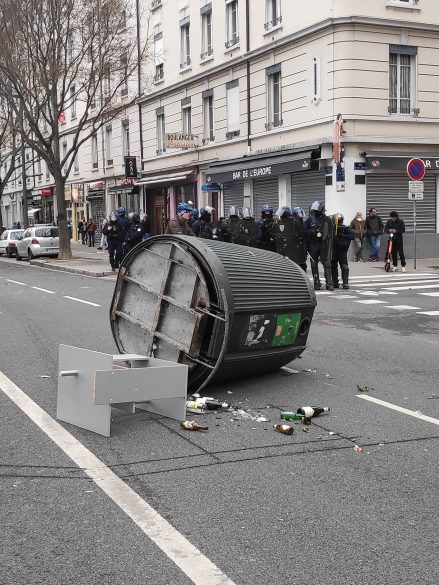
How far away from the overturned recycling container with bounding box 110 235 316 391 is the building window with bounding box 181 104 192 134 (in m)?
27.1

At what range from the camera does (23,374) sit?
25.8 ft

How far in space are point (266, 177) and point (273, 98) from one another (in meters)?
2.81

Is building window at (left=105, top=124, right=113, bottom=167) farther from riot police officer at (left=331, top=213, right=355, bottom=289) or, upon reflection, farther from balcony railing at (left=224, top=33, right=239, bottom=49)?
riot police officer at (left=331, top=213, right=355, bottom=289)

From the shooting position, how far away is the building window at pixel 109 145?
42200 mm

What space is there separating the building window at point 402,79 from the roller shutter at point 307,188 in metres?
3.16

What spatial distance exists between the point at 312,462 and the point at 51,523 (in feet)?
5.86

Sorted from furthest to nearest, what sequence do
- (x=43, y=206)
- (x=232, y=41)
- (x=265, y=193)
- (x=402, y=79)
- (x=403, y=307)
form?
(x=43, y=206)
(x=232, y=41)
(x=265, y=193)
(x=402, y=79)
(x=403, y=307)

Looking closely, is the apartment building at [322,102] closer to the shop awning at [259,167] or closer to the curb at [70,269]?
the shop awning at [259,167]

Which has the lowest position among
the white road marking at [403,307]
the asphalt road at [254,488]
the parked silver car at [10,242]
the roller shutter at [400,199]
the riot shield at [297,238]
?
the white road marking at [403,307]

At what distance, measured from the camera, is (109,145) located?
4262 cm

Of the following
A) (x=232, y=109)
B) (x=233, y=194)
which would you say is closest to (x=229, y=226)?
(x=233, y=194)

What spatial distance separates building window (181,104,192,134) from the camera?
33.9 metres

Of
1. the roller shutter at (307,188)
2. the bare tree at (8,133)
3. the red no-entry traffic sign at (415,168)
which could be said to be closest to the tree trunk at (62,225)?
the bare tree at (8,133)

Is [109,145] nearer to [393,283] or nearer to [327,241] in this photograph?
[393,283]
